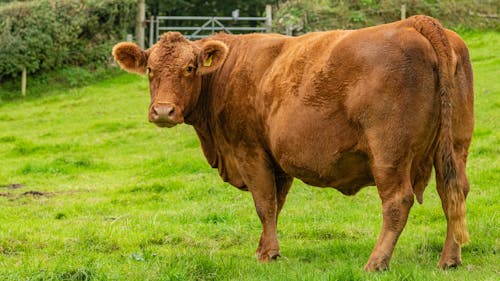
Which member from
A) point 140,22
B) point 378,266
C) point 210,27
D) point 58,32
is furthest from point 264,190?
point 140,22

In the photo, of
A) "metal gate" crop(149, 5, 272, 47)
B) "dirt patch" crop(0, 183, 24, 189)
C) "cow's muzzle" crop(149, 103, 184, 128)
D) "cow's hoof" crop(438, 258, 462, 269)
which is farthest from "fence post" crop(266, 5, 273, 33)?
"cow's hoof" crop(438, 258, 462, 269)

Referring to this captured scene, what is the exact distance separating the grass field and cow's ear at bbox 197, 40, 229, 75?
77.6 inches

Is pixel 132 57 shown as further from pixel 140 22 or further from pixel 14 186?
pixel 140 22

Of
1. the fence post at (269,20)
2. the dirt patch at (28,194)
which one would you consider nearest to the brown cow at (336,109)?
the dirt patch at (28,194)

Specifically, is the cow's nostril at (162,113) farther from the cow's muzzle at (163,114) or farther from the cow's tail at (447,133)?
the cow's tail at (447,133)

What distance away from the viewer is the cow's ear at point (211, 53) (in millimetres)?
8586

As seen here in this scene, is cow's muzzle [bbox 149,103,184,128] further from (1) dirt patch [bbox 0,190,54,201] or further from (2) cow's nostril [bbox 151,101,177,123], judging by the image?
(1) dirt patch [bbox 0,190,54,201]

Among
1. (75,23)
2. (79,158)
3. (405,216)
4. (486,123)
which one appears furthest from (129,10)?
(405,216)

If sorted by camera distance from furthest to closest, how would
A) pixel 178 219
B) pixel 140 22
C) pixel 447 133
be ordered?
pixel 140 22, pixel 178 219, pixel 447 133

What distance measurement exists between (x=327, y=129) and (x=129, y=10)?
28.6 m

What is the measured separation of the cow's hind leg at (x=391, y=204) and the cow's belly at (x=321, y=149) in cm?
34

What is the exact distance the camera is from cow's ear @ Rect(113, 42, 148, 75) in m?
8.84

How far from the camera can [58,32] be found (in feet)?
103

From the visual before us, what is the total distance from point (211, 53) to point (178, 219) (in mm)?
3068
